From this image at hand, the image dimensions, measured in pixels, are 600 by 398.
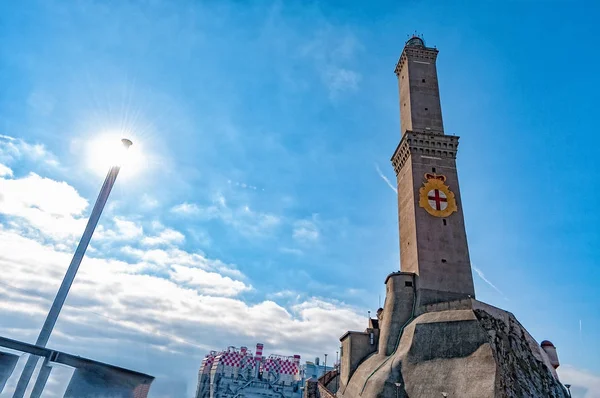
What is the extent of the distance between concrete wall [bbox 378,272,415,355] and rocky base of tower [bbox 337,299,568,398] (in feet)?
5.50

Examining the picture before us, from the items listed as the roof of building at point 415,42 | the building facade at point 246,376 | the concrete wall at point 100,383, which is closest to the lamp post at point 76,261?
the concrete wall at point 100,383

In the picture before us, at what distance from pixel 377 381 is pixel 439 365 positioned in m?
4.55

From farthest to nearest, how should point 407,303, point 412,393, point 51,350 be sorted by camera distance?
1. point 407,303
2. point 412,393
3. point 51,350

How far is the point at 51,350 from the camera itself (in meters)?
11.0

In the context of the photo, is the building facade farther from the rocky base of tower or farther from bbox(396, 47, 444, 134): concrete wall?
bbox(396, 47, 444, 134): concrete wall

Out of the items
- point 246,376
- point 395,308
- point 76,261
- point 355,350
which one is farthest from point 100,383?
point 246,376

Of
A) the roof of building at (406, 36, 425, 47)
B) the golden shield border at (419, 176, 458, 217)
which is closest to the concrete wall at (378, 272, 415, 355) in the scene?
the golden shield border at (419, 176, 458, 217)

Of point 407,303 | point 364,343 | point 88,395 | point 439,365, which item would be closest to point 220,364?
point 364,343

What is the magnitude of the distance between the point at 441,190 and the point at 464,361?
17.2 meters

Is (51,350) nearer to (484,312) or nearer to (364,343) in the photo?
(484,312)

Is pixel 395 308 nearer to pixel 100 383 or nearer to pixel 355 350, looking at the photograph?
pixel 355 350

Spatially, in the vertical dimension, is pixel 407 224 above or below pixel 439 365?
above

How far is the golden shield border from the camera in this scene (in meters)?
35.9

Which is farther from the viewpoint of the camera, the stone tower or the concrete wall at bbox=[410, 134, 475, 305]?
the stone tower
